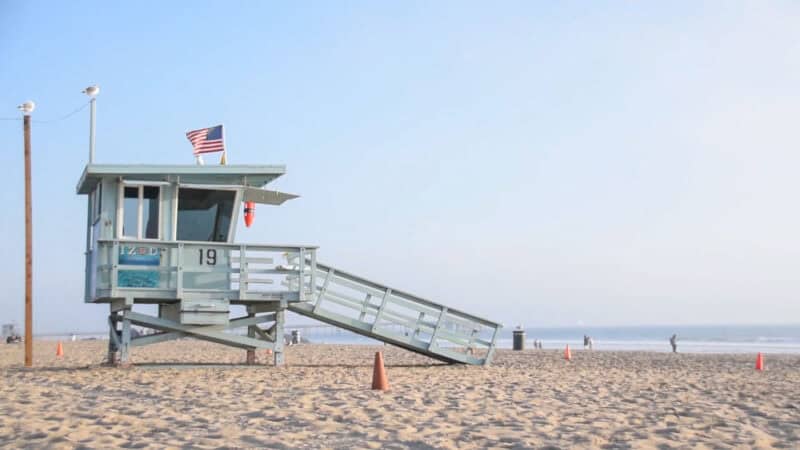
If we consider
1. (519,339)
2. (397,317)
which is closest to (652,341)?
(519,339)

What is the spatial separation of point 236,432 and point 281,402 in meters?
2.13

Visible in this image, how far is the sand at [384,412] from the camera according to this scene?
24.8ft

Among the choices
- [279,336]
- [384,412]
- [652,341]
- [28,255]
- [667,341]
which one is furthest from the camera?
[652,341]

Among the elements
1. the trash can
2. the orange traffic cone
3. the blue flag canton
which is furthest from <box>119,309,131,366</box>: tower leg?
the trash can

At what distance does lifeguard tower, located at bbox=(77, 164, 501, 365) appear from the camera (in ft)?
48.7

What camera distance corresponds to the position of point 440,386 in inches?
481

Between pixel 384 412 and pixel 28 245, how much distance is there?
11502mm

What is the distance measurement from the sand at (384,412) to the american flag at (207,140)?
4.63 m

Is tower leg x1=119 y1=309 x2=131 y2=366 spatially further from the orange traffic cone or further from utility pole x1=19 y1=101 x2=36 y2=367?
the orange traffic cone

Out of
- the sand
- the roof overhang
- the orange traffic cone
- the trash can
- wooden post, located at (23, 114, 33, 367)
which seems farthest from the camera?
the trash can

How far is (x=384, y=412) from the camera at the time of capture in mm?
9172

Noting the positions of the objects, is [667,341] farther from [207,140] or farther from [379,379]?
[379,379]

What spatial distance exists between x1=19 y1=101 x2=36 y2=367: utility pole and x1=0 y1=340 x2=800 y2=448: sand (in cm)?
352

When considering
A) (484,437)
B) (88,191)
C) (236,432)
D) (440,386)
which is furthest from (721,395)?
(88,191)
